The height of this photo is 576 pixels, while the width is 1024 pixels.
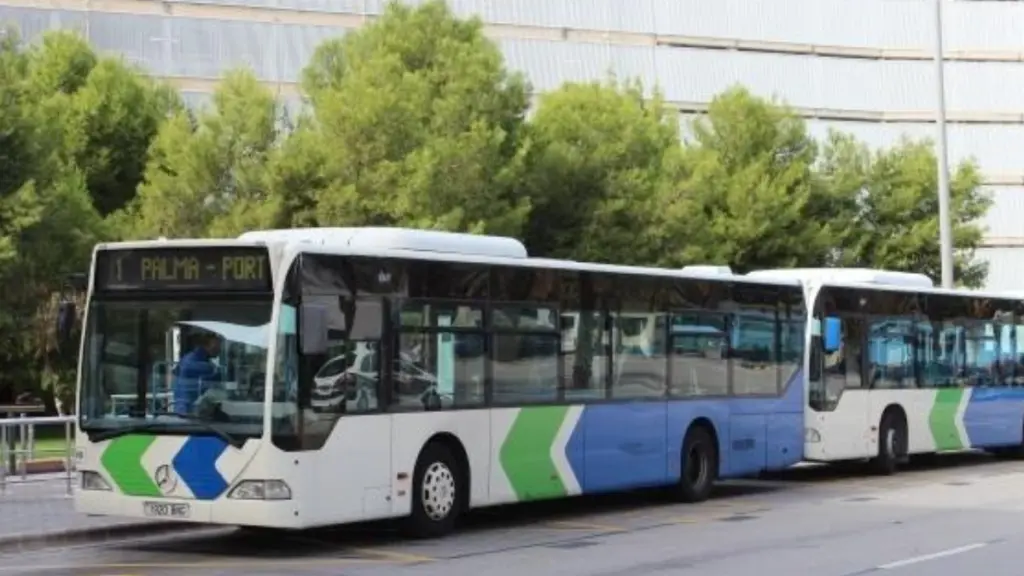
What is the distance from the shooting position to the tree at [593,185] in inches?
1559

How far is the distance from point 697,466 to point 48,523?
27.4 feet

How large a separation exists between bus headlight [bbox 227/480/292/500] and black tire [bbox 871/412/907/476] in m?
13.7

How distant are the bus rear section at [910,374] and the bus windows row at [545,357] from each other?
1.39m

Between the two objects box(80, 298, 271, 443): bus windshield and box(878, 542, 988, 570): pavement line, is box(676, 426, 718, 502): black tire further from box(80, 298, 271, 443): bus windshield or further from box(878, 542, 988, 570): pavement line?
box(80, 298, 271, 443): bus windshield

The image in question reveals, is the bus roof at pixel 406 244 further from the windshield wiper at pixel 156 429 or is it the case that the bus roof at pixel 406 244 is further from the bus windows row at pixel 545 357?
the windshield wiper at pixel 156 429

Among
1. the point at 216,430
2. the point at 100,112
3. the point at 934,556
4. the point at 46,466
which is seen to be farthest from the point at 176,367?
the point at 100,112

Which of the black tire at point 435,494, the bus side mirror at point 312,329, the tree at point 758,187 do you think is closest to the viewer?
the bus side mirror at point 312,329

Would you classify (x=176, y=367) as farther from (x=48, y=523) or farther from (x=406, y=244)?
(x=48, y=523)

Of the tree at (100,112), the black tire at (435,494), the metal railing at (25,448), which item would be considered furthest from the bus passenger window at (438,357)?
the tree at (100,112)

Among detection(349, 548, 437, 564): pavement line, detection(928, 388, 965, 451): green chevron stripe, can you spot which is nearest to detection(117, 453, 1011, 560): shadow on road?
detection(349, 548, 437, 564): pavement line

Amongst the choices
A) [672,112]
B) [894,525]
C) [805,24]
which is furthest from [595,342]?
[805,24]

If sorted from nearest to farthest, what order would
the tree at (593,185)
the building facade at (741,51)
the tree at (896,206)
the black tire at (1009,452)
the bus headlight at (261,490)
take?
the bus headlight at (261,490) → the black tire at (1009,452) → the tree at (593,185) → the tree at (896,206) → the building facade at (741,51)

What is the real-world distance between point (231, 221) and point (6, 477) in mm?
14502

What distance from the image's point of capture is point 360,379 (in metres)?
16.5
